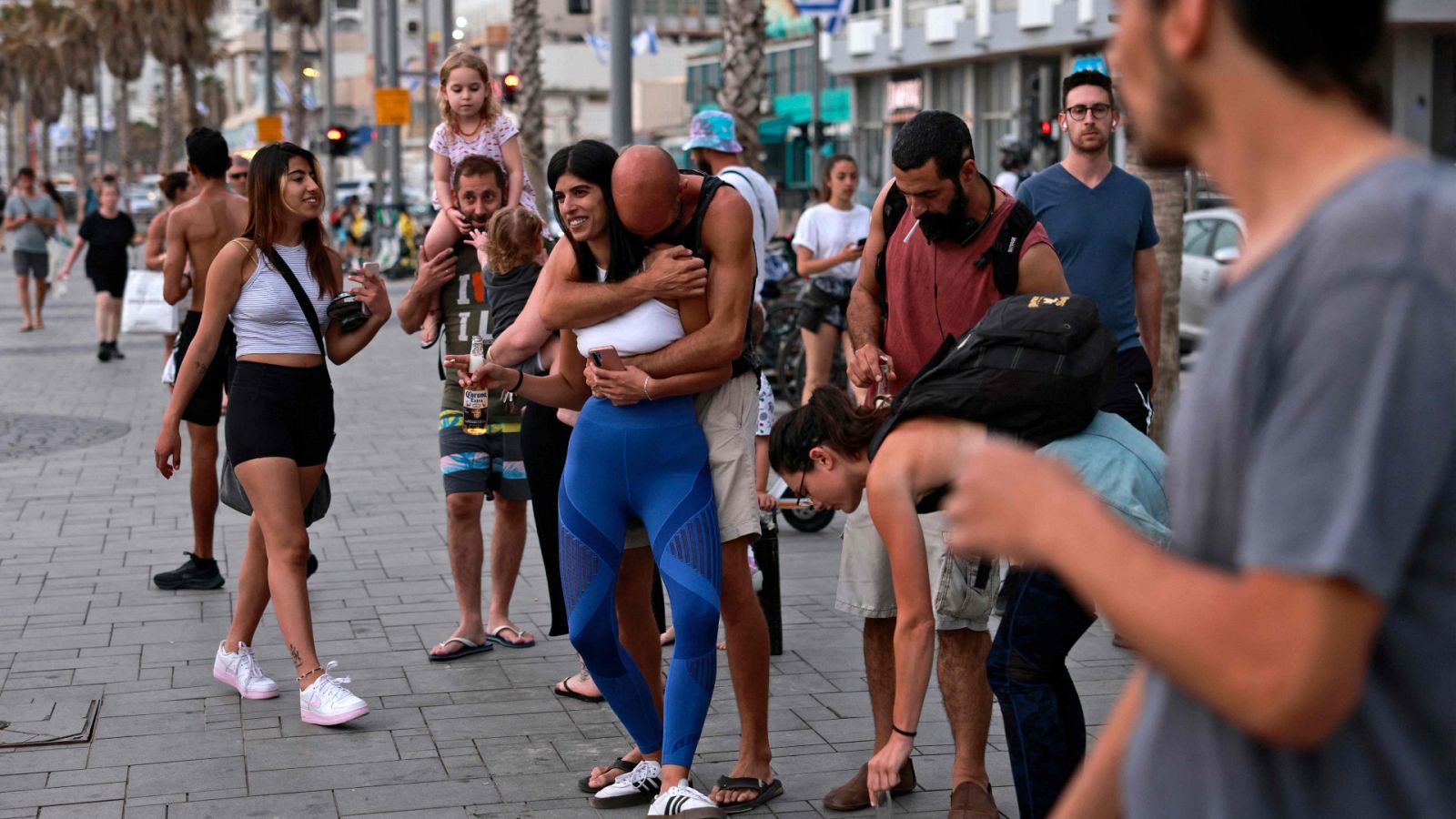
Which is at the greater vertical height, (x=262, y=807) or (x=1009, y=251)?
(x=1009, y=251)

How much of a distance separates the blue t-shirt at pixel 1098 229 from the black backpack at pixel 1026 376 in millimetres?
2194

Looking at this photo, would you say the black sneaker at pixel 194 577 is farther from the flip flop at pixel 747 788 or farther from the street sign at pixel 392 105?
the street sign at pixel 392 105

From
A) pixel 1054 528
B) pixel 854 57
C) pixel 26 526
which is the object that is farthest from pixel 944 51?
pixel 1054 528

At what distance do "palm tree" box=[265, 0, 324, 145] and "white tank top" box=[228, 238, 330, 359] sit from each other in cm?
3700

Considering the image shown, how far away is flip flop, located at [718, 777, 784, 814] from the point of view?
4.73 metres

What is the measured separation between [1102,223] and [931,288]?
3.80 feet

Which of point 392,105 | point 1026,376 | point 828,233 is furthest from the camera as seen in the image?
point 392,105

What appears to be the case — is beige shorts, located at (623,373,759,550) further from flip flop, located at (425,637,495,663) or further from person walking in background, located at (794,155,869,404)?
person walking in background, located at (794,155,869,404)

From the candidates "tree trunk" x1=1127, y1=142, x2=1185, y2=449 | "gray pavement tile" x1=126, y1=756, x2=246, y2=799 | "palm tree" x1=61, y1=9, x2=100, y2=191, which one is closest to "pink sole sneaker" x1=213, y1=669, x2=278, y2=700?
"gray pavement tile" x1=126, y1=756, x2=246, y2=799

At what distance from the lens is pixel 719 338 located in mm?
4562

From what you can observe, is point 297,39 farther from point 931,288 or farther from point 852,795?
point 852,795

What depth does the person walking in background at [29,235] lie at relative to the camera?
2106 cm

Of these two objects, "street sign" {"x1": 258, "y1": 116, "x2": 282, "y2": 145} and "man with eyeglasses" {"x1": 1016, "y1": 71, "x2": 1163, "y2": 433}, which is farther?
"street sign" {"x1": 258, "y1": 116, "x2": 282, "y2": 145}

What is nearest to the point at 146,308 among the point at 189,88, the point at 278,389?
the point at 278,389
